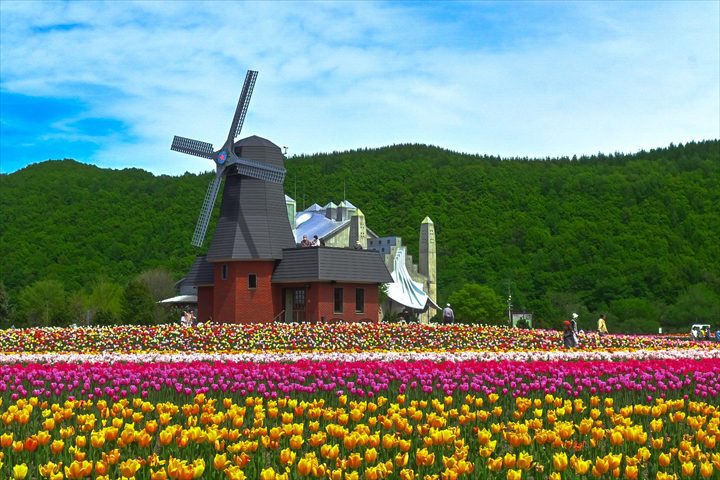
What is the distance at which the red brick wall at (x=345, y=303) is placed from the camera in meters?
38.8

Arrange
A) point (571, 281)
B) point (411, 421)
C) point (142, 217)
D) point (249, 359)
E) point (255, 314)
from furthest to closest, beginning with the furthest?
1. point (142, 217)
2. point (571, 281)
3. point (255, 314)
4. point (249, 359)
5. point (411, 421)

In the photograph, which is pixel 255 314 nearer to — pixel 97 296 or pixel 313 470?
pixel 313 470

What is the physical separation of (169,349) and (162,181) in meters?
106

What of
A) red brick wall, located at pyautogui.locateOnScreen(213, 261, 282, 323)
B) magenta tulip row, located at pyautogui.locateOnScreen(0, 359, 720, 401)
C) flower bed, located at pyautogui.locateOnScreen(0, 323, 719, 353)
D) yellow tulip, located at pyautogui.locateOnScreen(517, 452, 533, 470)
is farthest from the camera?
red brick wall, located at pyautogui.locateOnScreen(213, 261, 282, 323)

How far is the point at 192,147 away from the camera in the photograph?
A: 141 ft

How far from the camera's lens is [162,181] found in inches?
5123

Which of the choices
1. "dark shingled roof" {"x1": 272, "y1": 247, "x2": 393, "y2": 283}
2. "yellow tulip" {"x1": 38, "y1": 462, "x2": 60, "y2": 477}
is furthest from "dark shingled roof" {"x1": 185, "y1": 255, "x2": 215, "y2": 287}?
"yellow tulip" {"x1": 38, "y1": 462, "x2": 60, "y2": 477}

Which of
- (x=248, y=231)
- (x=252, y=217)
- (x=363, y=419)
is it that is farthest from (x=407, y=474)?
(x=252, y=217)

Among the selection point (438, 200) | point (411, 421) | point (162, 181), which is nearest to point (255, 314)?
point (411, 421)

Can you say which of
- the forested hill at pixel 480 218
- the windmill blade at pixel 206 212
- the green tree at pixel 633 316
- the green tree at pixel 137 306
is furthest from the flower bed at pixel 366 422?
the forested hill at pixel 480 218

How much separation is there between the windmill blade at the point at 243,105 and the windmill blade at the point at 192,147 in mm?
1544

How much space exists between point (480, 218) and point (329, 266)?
257 ft

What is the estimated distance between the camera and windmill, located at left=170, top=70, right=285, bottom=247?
40.2m

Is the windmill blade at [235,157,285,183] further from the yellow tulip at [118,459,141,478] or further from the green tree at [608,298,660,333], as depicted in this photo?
the yellow tulip at [118,459,141,478]
